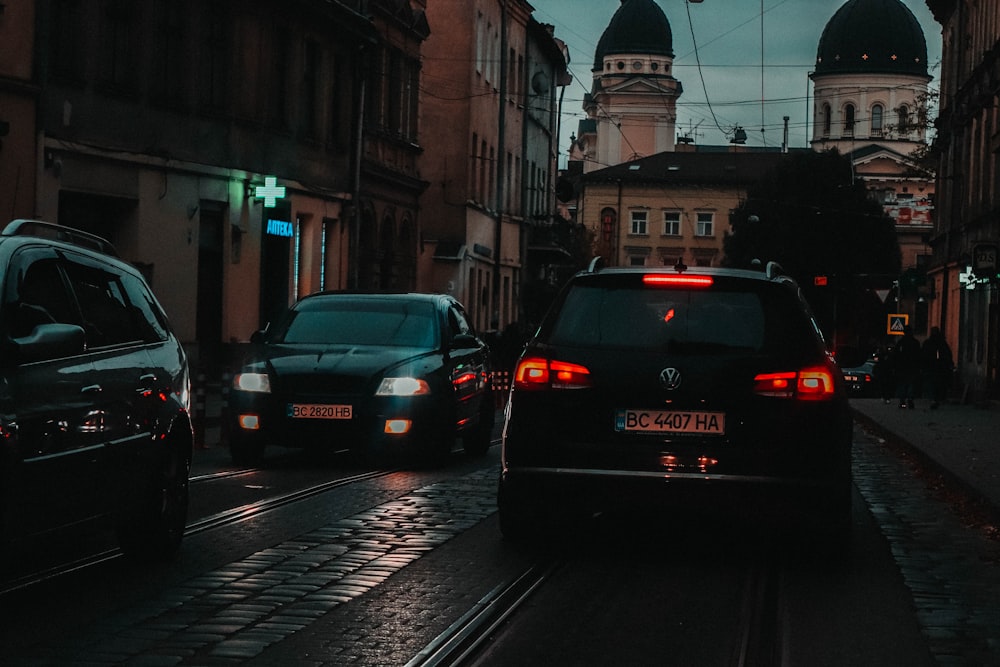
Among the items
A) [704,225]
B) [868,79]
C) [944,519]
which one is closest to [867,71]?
[868,79]

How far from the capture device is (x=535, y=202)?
238 ft

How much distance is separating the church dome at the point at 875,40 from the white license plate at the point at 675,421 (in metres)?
143

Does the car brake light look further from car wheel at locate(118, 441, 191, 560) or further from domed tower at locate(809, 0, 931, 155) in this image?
domed tower at locate(809, 0, 931, 155)

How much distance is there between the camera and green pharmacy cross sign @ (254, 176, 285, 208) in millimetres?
33500

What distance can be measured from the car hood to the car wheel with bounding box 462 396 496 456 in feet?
7.62

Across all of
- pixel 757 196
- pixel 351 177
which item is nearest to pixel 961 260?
pixel 351 177

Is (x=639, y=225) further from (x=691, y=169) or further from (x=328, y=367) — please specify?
(x=328, y=367)

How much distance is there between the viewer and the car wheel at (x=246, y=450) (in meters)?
15.8

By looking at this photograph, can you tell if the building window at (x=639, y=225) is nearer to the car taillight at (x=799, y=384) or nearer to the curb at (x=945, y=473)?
the curb at (x=945, y=473)

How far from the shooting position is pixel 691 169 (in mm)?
137750

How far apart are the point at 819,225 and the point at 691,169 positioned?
1633 inches

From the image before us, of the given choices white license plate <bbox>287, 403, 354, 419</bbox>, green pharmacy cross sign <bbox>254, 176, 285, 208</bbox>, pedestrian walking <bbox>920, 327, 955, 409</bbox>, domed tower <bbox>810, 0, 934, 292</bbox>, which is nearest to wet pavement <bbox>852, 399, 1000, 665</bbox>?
white license plate <bbox>287, 403, 354, 419</bbox>

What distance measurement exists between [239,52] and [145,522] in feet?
81.8

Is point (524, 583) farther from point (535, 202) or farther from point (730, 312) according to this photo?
point (535, 202)
